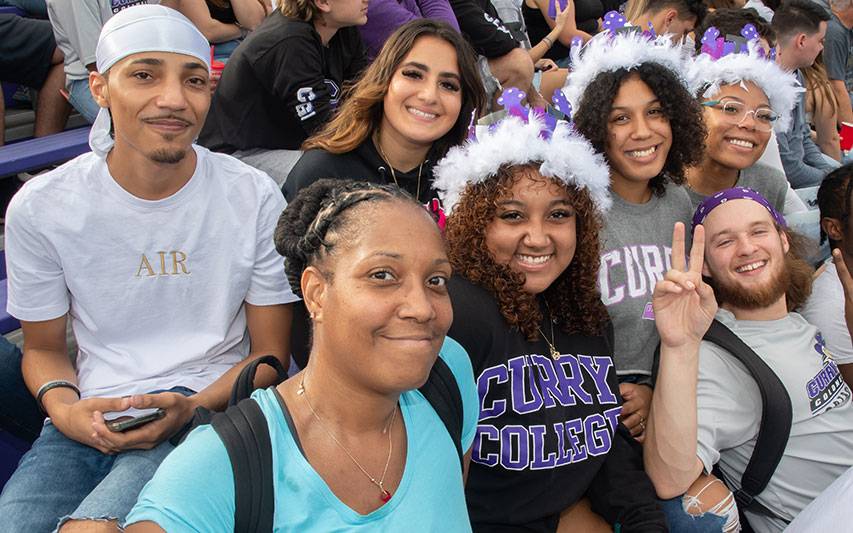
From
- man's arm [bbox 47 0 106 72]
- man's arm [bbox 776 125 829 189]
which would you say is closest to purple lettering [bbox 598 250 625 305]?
man's arm [bbox 776 125 829 189]

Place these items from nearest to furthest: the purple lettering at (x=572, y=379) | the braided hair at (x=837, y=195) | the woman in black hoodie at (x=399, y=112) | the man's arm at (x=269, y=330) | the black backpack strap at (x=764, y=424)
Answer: the purple lettering at (x=572, y=379), the black backpack strap at (x=764, y=424), the man's arm at (x=269, y=330), the woman in black hoodie at (x=399, y=112), the braided hair at (x=837, y=195)

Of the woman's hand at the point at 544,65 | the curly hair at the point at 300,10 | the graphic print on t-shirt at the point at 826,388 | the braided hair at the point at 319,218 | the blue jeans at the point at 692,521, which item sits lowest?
the blue jeans at the point at 692,521

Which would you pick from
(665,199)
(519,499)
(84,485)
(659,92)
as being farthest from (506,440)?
(659,92)

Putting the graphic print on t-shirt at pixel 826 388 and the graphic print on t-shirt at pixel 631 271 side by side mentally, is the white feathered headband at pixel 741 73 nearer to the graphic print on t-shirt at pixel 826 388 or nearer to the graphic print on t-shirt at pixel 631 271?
the graphic print on t-shirt at pixel 631 271

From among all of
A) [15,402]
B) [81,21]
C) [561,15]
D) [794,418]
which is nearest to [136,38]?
[15,402]

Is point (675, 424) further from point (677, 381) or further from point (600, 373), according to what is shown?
point (600, 373)

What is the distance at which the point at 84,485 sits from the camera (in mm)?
1952

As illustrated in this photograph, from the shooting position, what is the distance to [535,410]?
6.46ft

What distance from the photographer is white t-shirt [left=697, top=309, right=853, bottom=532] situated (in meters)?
2.26

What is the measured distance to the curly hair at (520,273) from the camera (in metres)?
2.03

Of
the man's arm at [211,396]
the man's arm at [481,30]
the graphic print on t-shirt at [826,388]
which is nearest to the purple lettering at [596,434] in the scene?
the graphic print on t-shirt at [826,388]

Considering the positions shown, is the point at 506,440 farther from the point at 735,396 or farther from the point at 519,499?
the point at 735,396

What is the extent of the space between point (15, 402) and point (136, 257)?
65 centimetres

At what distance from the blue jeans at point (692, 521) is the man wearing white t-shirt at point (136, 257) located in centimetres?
152
